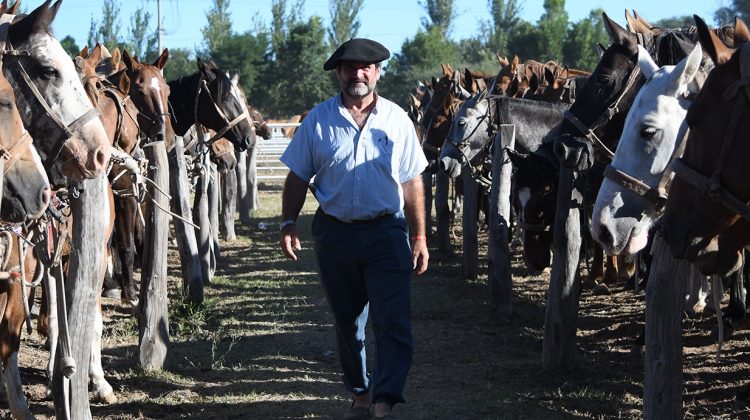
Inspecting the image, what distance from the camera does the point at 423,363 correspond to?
901 cm

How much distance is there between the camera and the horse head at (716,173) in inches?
179

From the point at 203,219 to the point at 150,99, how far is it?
3.44 meters

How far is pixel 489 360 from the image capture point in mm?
9094

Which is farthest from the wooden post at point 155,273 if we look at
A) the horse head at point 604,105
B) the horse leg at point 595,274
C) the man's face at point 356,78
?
the horse leg at point 595,274

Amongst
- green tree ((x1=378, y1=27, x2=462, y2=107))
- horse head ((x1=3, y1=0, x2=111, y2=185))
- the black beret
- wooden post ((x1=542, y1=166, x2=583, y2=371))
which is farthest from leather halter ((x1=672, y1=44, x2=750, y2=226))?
green tree ((x1=378, y1=27, x2=462, y2=107))

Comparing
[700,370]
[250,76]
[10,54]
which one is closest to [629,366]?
[700,370]

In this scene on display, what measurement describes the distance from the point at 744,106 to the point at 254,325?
7.03 meters

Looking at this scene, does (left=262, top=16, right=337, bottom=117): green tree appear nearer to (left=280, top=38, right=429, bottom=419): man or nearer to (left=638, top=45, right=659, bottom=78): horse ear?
(left=280, top=38, right=429, bottom=419): man

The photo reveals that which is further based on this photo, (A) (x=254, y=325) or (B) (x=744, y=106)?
(A) (x=254, y=325)

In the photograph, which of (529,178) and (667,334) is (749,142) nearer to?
(667,334)

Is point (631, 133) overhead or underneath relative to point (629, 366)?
overhead

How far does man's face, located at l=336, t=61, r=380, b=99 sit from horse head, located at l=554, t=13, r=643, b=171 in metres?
1.77

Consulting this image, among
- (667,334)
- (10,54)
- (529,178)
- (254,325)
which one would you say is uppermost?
(10,54)

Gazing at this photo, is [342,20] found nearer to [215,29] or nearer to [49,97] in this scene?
[215,29]
